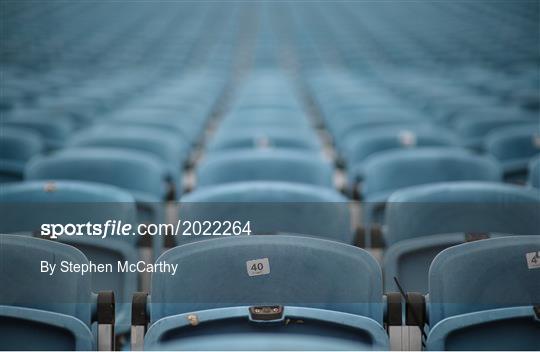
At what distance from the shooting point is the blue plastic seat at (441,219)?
178cm

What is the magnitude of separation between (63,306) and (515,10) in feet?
38.6

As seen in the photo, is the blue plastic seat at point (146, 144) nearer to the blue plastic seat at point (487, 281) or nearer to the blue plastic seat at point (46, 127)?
the blue plastic seat at point (46, 127)

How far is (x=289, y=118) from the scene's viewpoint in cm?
398

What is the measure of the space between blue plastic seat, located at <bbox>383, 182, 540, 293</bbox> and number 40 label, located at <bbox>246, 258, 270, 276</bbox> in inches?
21.0

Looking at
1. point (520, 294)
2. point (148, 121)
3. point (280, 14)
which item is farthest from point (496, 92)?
point (280, 14)

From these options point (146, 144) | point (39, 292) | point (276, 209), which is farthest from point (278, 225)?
point (146, 144)

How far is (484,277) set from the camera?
1347 millimetres

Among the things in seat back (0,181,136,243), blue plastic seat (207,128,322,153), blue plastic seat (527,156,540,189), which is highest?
blue plastic seat (207,128,322,153)

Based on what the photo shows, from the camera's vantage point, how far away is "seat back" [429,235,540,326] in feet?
4.37

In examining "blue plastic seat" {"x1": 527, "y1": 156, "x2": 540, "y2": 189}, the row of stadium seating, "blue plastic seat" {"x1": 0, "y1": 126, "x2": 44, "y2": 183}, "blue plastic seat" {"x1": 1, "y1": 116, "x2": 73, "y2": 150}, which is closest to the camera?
the row of stadium seating

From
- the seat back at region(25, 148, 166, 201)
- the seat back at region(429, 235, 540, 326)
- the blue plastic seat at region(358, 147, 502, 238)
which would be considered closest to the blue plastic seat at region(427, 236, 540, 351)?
the seat back at region(429, 235, 540, 326)

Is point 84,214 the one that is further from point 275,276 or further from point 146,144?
point 146,144

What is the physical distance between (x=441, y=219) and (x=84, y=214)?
984 mm

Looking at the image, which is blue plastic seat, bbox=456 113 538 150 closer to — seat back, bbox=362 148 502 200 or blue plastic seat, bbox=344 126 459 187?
blue plastic seat, bbox=344 126 459 187
